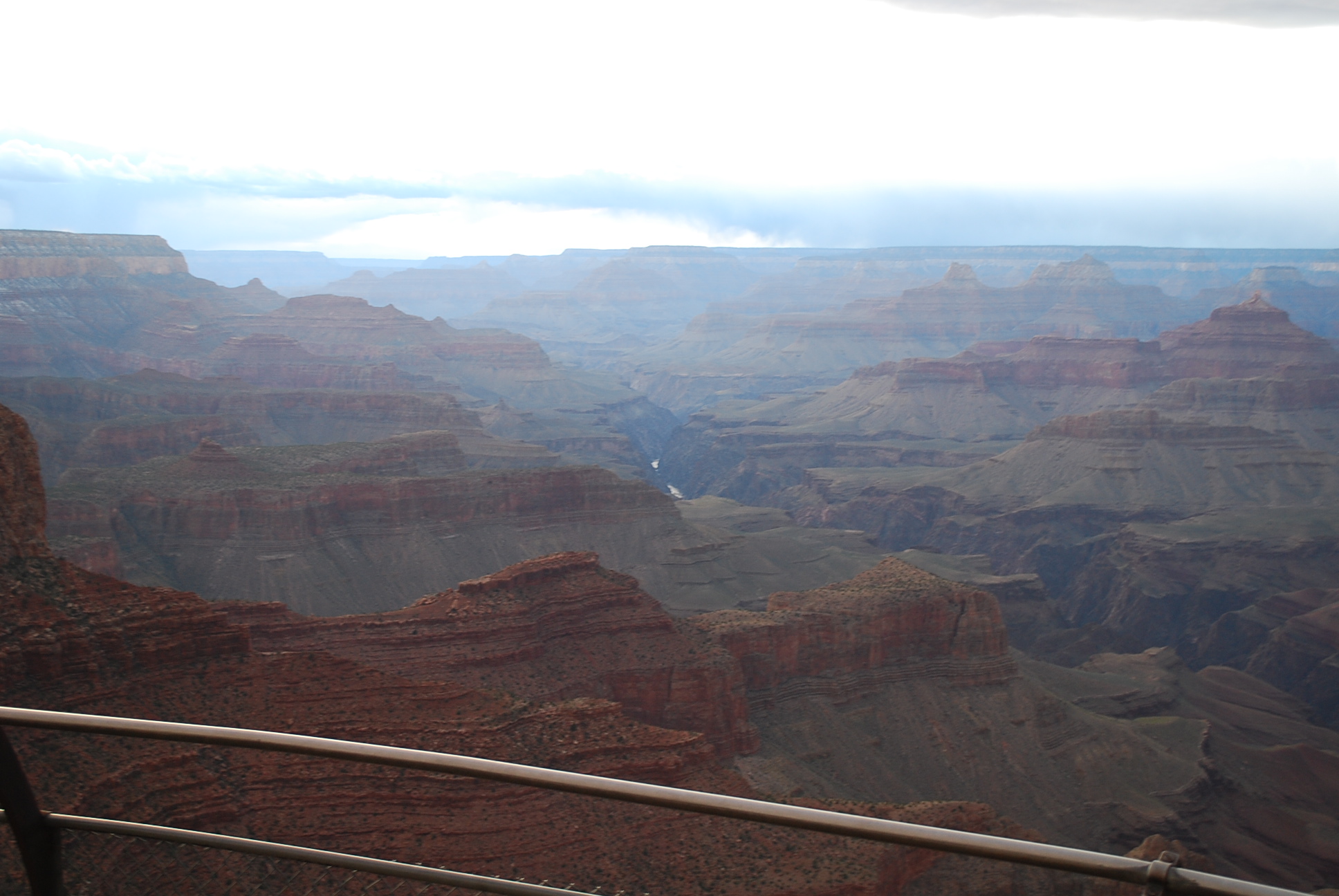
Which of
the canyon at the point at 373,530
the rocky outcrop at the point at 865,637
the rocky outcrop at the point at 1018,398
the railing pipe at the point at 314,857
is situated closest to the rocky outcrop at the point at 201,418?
the canyon at the point at 373,530

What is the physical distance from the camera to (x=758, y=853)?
2681 centimetres

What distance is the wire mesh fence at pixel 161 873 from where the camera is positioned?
23.6 ft

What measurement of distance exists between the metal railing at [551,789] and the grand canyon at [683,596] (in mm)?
3800

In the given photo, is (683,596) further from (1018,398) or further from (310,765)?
(1018,398)

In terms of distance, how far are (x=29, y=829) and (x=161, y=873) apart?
6061mm

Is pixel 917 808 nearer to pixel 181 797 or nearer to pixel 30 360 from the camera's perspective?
pixel 181 797

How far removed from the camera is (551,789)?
217 inches

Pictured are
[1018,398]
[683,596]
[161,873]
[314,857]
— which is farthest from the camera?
[1018,398]

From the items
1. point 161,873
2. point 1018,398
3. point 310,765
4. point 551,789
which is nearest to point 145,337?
point 1018,398

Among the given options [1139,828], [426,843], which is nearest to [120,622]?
[426,843]

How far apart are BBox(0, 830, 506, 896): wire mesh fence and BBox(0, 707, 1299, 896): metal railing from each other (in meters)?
0.22

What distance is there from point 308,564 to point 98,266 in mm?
127378

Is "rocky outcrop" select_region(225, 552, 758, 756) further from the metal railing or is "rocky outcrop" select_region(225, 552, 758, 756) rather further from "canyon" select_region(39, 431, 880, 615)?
the metal railing

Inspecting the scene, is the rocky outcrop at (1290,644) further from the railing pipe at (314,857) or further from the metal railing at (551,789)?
the railing pipe at (314,857)
